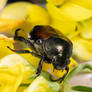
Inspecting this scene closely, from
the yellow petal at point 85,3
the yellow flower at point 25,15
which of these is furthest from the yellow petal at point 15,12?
the yellow petal at point 85,3

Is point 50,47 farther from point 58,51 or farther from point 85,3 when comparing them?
point 85,3

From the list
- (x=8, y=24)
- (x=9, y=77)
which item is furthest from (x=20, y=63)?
(x=8, y=24)

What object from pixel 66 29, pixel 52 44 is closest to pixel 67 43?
pixel 52 44

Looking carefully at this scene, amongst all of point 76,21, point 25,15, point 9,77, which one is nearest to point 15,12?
point 25,15

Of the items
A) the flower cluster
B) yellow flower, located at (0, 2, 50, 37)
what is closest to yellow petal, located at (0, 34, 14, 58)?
the flower cluster

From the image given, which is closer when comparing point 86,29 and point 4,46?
point 4,46
